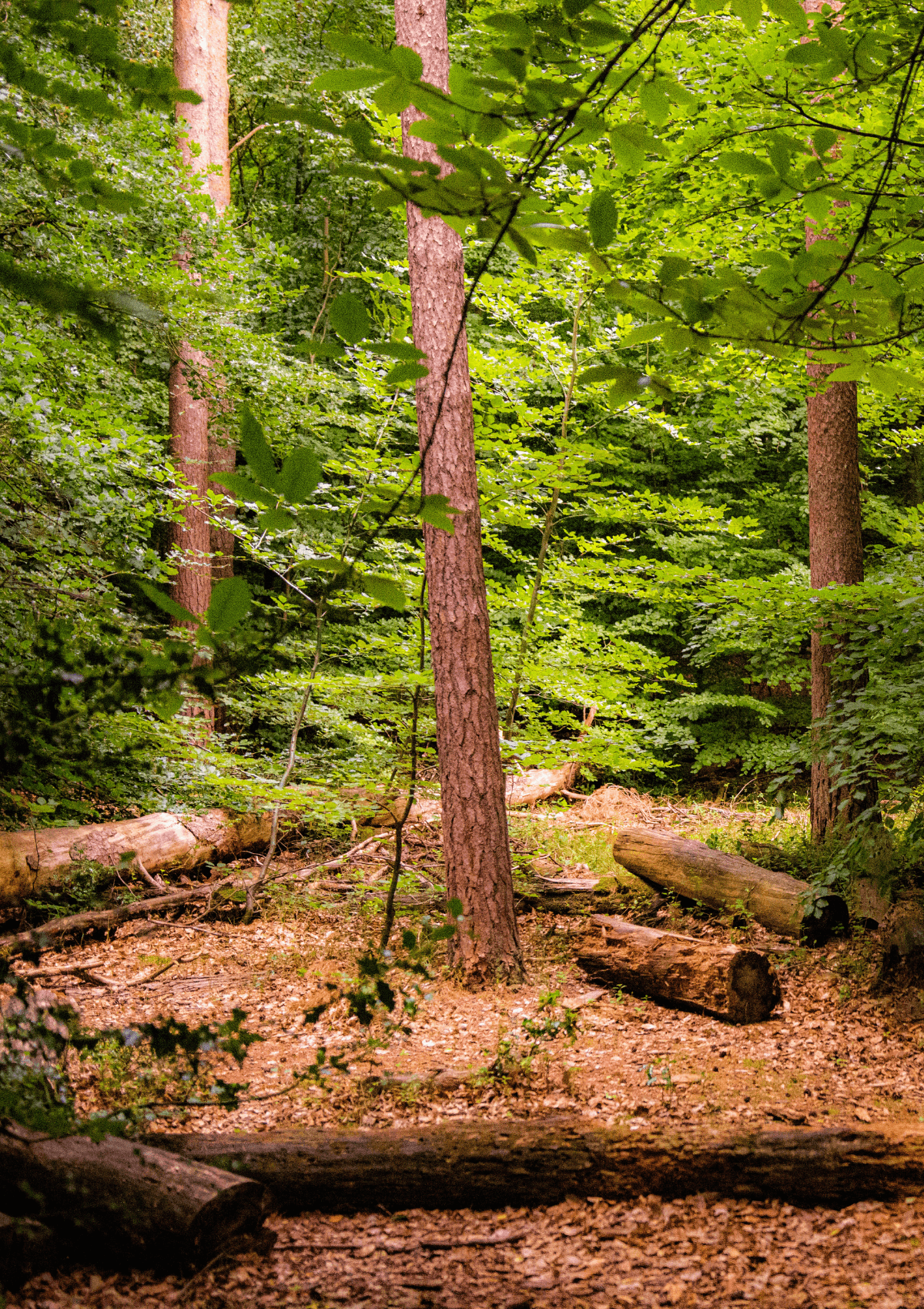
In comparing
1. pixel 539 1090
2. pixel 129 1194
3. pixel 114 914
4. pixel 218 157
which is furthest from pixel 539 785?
pixel 218 157

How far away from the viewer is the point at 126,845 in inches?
255

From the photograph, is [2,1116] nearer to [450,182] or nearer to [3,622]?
[450,182]

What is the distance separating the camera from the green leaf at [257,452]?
990mm

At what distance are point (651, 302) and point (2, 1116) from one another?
2305mm

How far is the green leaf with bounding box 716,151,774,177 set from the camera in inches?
62.7

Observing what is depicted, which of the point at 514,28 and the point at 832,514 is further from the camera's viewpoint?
the point at 832,514

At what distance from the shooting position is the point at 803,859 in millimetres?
5938

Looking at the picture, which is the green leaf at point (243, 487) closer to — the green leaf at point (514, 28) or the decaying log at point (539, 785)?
the green leaf at point (514, 28)

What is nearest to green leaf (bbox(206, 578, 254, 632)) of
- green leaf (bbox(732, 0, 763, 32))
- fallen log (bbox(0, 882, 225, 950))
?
green leaf (bbox(732, 0, 763, 32))

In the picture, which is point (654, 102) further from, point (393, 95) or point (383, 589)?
point (383, 589)

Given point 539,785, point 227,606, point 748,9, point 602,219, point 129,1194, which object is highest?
point 748,9

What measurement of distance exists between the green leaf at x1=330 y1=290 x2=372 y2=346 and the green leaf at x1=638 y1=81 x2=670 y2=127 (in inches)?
32.8

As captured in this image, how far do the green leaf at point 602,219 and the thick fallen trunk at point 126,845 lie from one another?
16.1 feet

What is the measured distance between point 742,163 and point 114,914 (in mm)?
6018
